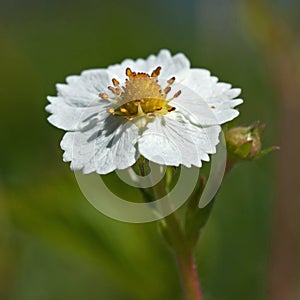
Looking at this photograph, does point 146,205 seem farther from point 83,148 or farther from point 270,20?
point 270,20

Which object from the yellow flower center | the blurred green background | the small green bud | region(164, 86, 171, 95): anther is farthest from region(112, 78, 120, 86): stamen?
the blurred green background

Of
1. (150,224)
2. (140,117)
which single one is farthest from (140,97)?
(150,224)

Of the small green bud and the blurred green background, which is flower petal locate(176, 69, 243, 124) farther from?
the blurred green background

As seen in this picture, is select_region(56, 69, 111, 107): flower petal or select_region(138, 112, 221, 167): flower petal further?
select_region(56, 69, 111, 107): flower petal

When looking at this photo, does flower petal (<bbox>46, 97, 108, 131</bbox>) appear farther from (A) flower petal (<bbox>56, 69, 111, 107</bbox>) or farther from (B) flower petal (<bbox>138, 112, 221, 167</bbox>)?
(B) flower petal (<bbox>138, 112, 221, 167</bbox>)

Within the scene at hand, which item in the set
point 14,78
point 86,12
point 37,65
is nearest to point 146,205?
point 14,78

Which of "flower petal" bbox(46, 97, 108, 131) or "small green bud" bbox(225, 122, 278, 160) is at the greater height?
"flower petal" bbox(46, 97, 108, 131)

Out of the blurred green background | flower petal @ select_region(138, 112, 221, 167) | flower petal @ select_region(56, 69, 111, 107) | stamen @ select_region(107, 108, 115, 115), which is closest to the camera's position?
flower petal @ select_region(138, 112, 221, 167)

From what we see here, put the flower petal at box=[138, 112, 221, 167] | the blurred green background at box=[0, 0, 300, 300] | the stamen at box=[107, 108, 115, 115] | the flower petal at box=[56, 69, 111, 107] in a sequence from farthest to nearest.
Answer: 1. the blurred green background at box=[0, 0, 300, 300]
2. the flower petal at box=[56, 69, 111, 107]
3. the stamen at box=[107, 108, 115, 115]
4. the flower petal at box=[138, 112, 221, 167]

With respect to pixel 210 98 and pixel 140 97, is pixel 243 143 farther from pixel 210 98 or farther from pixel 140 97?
pixel 140 97
